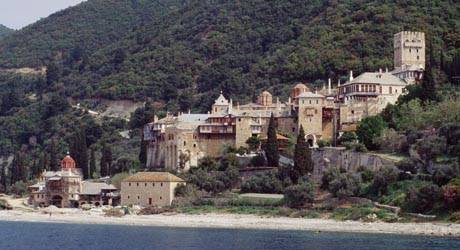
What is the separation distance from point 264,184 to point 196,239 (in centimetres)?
1538

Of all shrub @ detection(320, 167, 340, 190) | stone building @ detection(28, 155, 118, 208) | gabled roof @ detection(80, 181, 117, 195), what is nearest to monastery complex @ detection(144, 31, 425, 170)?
gabled roof @ detection(80, 181, 117, 195)

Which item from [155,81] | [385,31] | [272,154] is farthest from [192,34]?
[272,154]

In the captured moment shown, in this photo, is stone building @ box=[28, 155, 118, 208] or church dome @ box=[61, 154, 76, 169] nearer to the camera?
stone building @ box=[28, 155, 118, 208]

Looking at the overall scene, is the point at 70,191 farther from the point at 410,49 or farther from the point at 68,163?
the point at 410,49

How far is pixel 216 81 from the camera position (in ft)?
407

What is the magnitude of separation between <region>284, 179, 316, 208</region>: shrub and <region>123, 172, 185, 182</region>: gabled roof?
10.5 m

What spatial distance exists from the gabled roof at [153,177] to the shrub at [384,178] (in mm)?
16574

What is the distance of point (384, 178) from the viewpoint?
67.0 metres

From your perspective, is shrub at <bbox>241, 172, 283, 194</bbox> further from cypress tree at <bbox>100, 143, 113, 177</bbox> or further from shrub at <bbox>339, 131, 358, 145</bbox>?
cypress tree at <bbox>100, 143, 113, 177</bbox>

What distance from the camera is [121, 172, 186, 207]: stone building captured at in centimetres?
7738

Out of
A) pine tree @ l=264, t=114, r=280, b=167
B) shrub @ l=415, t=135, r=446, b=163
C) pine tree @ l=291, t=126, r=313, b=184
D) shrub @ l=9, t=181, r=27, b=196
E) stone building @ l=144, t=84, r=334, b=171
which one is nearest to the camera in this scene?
shrub @ l=415, t=135, r=446, b=163

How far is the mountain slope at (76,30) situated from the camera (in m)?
169

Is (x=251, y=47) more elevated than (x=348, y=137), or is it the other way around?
(x=251, y=47)

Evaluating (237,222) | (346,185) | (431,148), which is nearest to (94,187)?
(237,222)
